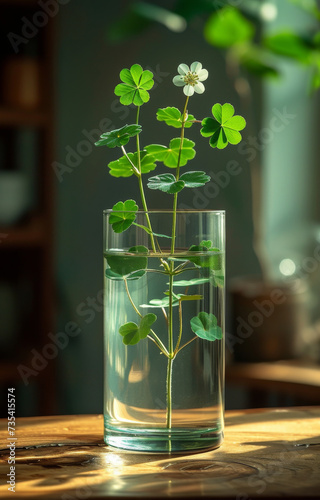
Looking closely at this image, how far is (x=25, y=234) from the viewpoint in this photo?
234cm

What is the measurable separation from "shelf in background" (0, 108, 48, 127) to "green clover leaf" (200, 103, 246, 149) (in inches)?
62.9

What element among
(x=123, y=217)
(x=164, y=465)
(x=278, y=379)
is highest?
(x=123, y=217)

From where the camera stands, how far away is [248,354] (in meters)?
2.34

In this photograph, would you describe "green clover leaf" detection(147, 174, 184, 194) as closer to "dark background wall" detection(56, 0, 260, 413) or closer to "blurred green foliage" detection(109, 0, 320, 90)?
"blurred green foliage" detection(109, 0, 320, 90)

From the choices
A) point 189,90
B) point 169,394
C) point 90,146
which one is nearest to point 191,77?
point 189,90

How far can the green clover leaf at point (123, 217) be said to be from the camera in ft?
2.53

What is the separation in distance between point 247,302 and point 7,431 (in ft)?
4.88

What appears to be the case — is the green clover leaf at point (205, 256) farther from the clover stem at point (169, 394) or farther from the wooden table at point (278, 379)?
the wooden table at point (278, 379)

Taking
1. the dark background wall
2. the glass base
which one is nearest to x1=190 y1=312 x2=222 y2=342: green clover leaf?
the glass base

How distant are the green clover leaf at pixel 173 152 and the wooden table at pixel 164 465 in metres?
0.33

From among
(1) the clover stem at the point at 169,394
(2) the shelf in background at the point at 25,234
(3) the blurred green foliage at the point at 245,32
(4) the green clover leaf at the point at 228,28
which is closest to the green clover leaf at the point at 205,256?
(1) the clover stem at the point at 169,394

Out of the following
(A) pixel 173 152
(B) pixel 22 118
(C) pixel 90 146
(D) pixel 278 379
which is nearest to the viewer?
(A) pixel 173 152

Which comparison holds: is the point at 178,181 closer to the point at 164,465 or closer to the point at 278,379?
the point at 164,465

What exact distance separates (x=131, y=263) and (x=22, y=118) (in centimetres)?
165
